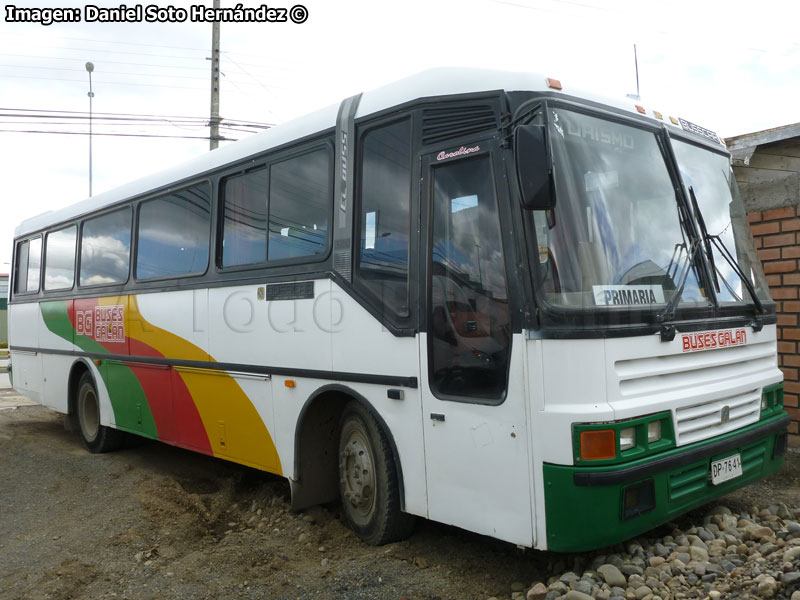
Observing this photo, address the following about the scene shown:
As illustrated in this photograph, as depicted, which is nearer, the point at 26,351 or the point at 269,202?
the point at 269,202

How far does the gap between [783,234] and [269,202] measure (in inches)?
175

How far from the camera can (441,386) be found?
14.4 ft

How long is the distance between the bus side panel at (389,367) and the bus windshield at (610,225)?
3.54 feet

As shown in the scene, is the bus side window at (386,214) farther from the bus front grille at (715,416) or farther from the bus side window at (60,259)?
the bus side window at (60,259)

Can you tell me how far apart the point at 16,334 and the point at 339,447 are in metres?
7.87

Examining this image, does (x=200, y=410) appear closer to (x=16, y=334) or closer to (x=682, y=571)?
(x=682, y=571)

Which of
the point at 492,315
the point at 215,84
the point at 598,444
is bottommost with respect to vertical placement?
the point at 598,444

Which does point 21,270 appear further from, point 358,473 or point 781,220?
point 781,220

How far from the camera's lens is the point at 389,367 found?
4734mm

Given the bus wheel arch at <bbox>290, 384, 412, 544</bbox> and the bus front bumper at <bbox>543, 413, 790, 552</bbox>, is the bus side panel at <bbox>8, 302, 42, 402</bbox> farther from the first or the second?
the bus front bumper at <bbox>543, 413, 790, 552</bbox>

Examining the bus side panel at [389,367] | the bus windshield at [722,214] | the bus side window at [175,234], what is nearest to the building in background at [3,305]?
the bus side window at [175,234]

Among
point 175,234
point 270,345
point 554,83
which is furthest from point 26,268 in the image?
point 554,83

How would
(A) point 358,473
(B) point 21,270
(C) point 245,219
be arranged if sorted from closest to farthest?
(A) point 358,473
(C) point 245,219
(B) point 21,270

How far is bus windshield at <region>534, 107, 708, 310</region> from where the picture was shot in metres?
3.95
